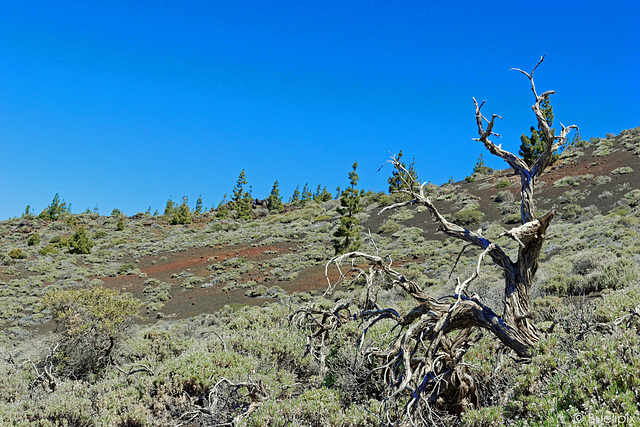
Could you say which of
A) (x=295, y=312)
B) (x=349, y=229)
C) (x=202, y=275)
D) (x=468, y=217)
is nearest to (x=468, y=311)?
(x=295, y=312)

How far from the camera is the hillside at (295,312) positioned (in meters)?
4.96

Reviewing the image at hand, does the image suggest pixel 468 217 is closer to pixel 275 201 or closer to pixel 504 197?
pixel 504 197

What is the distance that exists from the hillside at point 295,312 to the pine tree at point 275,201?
2731 cm

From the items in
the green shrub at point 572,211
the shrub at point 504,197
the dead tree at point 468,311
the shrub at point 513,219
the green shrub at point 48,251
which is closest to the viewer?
the dead tree at point 468,311

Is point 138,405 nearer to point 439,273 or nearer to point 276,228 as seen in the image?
point 439,273

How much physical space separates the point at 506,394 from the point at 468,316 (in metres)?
1.17

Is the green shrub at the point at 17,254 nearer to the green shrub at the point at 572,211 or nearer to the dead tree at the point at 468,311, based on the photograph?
the dead tree at the point at 468,311

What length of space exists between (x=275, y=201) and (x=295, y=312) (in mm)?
74838

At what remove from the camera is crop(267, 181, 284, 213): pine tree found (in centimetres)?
8062

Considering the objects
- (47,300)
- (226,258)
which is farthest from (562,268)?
(226,258)

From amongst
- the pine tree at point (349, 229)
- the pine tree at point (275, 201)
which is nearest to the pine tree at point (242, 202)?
the pine tree at point (275, 201)

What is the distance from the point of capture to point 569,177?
42688mm

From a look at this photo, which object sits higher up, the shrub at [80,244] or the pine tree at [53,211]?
the pine tree at [53,211]

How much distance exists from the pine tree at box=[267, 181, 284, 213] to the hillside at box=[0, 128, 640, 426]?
1075 inches
